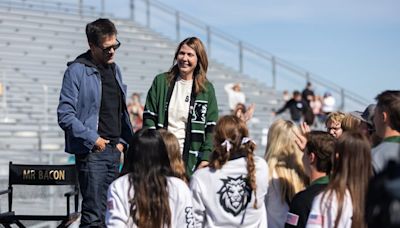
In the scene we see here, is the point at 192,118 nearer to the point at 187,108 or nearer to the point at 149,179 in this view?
the point at 187,108

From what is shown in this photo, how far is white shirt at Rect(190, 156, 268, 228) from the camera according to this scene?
16.0 feet

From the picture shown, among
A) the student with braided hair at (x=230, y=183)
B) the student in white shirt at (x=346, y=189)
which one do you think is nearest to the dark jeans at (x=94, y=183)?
the student with braided hair at (x=230, y=183)

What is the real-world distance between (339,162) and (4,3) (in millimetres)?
22912

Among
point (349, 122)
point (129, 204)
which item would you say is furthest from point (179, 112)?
point (129, 204)

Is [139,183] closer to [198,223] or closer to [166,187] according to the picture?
[166,187]

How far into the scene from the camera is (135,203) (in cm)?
432

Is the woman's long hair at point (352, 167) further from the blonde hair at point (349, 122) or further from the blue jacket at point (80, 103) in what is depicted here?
the blue jacket at point (80, 103)

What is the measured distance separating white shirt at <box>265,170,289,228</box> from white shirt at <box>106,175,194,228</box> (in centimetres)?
93

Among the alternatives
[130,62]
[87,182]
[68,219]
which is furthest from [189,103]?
[130,62]

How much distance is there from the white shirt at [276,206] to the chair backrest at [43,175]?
1714 mm

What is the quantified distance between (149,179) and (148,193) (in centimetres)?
8

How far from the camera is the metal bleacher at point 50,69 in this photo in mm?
17969

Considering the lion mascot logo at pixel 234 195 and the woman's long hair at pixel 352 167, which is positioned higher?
the woman's long hair at pixel 352 167

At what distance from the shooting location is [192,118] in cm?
564
